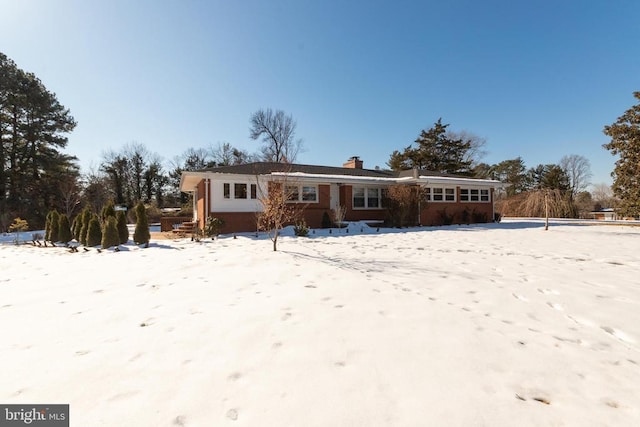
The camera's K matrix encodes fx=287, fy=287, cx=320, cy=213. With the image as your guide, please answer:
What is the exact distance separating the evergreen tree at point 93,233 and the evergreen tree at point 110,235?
92cm

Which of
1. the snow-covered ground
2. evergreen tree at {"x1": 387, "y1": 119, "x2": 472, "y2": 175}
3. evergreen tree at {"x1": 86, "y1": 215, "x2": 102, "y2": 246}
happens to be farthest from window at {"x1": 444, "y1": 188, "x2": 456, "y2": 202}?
evergreen tree at {"x1": 86, "y1": 215, "x2": 102, "y2": 246}

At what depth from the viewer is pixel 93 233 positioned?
1011 centimetres

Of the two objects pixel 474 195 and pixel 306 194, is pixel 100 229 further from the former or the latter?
pixel 474 195

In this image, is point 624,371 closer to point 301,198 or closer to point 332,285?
point 332,285

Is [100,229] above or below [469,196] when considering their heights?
below

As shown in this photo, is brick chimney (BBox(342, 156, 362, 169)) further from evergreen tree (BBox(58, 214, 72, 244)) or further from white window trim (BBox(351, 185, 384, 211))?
evergreen tree (BBox(58, 214, 72, 244))

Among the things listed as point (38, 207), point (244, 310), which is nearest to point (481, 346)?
point (244, 310)

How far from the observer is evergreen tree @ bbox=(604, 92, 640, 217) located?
1689 cm
